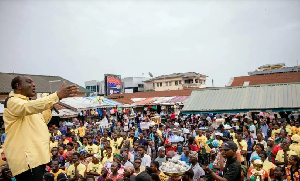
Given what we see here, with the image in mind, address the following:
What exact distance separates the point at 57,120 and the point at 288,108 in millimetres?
15827

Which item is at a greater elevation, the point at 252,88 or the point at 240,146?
the point at 252,88

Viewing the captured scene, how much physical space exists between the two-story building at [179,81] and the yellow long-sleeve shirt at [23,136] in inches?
1699

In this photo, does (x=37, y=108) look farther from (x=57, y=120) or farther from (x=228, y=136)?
(x=57, y=120)

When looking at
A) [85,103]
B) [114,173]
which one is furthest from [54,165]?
[85,103]

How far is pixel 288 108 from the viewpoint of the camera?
13.3 meters

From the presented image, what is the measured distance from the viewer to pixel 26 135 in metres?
2.30

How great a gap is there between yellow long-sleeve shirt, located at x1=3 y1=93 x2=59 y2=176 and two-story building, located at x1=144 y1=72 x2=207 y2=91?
4316cm

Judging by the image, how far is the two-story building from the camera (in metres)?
45.2

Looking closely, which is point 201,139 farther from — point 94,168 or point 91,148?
point 94,168

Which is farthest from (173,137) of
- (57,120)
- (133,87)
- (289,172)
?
(133,87)

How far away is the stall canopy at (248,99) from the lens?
539 inches

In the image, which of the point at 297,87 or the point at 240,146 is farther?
the point at 297,87

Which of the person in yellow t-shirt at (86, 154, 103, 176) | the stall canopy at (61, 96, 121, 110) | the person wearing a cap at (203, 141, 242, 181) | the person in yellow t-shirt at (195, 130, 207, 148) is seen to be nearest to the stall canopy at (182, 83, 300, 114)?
the person in yellow t-shirt at (195, 130, 207, 148)

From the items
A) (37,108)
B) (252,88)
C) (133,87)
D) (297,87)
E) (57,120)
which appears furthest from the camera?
(133,87)
